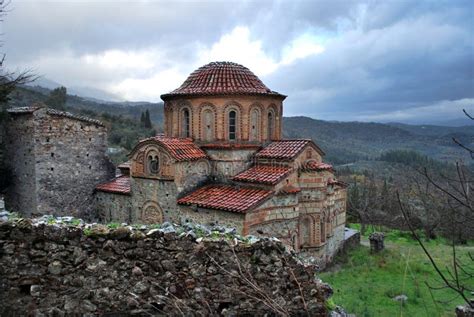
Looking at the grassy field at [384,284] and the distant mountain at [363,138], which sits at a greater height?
the distant mountain at [363,138]

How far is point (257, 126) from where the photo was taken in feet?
47.6

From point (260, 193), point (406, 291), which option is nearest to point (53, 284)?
point (260, 193)

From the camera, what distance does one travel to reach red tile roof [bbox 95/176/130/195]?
14.7m

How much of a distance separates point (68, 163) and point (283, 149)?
28.2 ft

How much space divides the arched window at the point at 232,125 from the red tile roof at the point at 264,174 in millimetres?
1565

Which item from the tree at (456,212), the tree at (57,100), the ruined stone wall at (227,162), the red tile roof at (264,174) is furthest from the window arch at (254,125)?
the tree at (57,100)

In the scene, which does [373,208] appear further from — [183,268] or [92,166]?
[183,268]

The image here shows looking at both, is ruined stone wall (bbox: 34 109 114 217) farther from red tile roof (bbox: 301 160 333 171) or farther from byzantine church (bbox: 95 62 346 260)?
red tile roof (bbox: 301 160 333 171)

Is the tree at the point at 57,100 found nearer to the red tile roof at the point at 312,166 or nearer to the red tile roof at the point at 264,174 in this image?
the red tile roof at the point at 264,174

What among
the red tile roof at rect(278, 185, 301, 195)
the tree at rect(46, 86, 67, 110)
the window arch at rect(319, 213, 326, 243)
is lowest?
the window arch at rect(319, 213, 326, 243)

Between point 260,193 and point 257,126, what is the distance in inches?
140

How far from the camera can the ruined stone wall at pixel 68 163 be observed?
14.2 metres

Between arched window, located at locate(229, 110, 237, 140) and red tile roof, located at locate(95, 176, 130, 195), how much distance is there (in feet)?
14.9

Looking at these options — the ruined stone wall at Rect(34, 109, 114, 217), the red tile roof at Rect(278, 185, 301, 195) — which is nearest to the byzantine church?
the red tile roof at Rect(278, 185, 301, 195)
